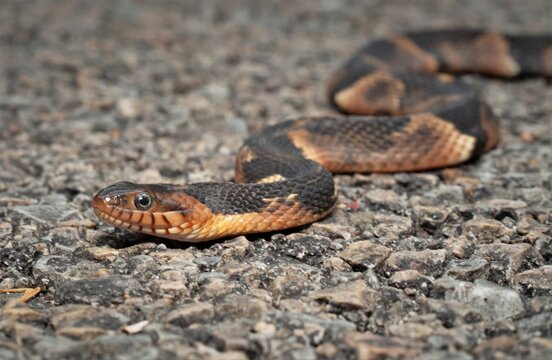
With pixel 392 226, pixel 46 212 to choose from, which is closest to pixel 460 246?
pixel 392 226

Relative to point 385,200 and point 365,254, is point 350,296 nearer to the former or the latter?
point 365,254

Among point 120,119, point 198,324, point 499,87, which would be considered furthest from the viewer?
point 499,87

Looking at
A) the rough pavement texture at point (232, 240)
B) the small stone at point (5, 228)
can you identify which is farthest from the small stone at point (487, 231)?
the small stone at point (5, 228)

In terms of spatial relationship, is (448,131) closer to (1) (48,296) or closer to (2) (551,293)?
(2) (551,293)

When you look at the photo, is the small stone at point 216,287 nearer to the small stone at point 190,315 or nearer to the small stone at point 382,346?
the small stone at point 190,315

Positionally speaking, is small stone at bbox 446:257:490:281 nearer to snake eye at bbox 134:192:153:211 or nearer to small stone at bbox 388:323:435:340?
small stone at bbox 388:323:435:340

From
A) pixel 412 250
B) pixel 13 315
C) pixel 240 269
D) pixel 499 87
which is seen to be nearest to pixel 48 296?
pixel 13 315

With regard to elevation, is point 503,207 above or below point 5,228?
below
